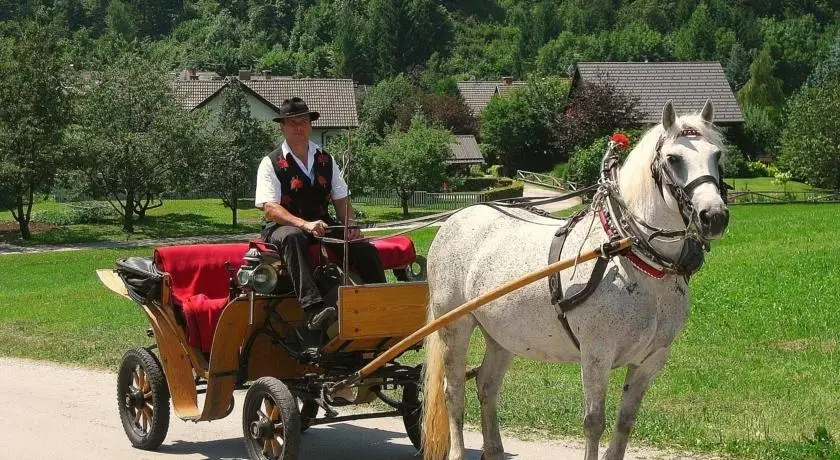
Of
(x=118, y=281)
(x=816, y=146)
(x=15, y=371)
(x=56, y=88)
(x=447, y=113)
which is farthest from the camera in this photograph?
(x=447, y=113)

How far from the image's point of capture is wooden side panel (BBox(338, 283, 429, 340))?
7.35 m

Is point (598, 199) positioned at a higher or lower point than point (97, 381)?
higher

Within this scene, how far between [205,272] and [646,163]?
12.3 feet

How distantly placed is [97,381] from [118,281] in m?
2.64

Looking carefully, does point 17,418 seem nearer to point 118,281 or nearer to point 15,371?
point 118,281

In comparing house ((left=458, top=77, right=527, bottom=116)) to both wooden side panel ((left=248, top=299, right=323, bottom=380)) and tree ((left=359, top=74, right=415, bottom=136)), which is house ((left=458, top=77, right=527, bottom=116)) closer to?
tree ((left=359, top=74, right=415, bottom=136))

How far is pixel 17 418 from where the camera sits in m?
9.52

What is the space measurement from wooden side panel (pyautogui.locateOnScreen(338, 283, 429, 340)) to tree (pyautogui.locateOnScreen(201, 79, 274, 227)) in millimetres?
41319

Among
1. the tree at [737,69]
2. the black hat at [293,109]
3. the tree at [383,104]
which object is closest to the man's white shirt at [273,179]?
the black hat at [293,109]

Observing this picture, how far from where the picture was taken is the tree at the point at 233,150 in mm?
A: 48969

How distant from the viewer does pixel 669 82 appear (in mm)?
72188

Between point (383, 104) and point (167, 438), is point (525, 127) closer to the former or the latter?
point (383, 104)

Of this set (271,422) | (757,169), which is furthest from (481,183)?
(271,422)

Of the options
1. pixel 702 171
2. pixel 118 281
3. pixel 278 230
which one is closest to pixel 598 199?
pixel 702 171
